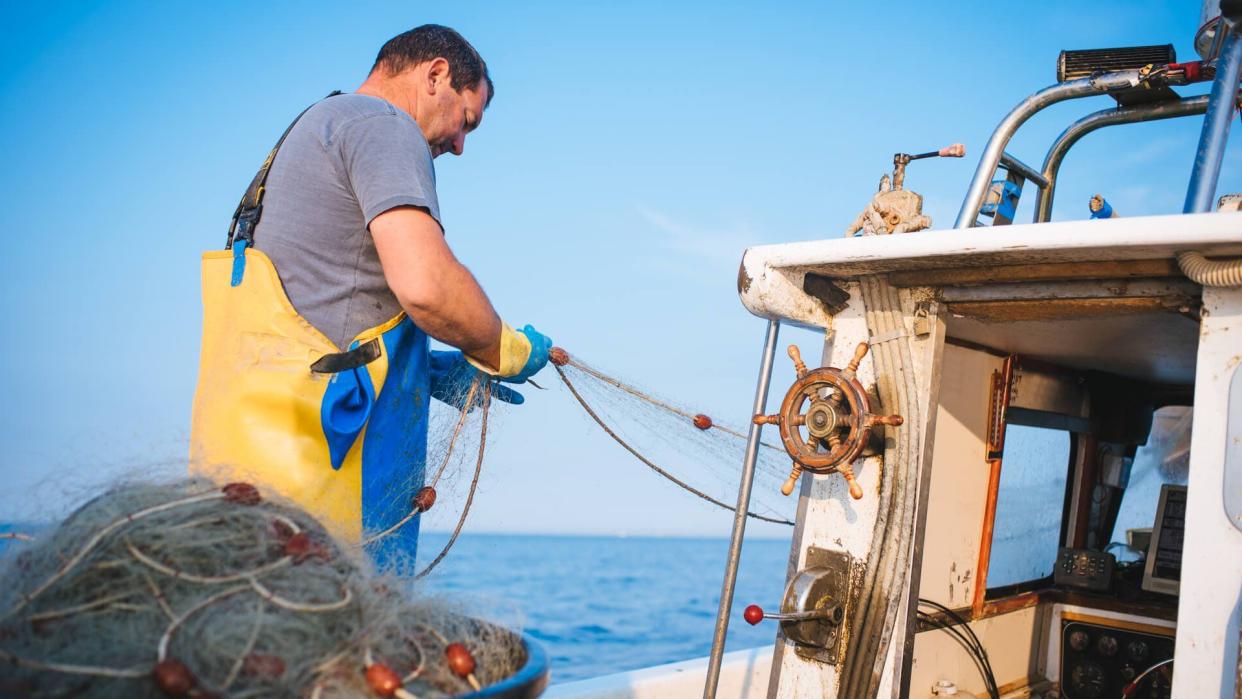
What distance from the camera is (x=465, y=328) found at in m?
2.69

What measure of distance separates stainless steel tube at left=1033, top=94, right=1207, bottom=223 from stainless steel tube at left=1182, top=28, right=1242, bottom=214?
656 millimetres

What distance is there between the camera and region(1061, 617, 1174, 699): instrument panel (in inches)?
180

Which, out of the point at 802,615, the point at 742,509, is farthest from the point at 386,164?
the point at 802,615

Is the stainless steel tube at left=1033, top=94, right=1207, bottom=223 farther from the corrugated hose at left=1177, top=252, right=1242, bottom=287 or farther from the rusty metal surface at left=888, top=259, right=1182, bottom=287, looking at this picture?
the corrugated hose at left=1177, top=252, right=1242, bottom=287

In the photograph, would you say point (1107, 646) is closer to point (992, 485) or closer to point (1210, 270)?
point (992, 485)

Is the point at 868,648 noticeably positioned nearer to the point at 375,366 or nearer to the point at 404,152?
the point at 375,366

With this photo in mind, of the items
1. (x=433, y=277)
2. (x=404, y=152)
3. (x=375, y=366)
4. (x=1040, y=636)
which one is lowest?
(x=1040, y=636)

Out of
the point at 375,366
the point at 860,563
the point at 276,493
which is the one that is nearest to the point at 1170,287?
the point at 860,563

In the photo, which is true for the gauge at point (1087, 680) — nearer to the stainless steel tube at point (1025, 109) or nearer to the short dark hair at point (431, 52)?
the stainless steel tube at point (1025, 109)

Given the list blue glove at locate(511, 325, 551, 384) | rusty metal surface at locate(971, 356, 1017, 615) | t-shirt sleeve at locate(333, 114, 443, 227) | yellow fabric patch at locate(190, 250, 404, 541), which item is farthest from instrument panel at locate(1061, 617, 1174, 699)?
t-shirt sleeve at locate(333, 114, 443, 227)

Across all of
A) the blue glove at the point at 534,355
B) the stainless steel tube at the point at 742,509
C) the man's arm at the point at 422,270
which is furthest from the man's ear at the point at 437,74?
the stainless steel tube at the point at 742,509

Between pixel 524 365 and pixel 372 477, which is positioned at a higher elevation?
pixel 524 365

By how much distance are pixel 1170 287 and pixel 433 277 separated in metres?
2.16

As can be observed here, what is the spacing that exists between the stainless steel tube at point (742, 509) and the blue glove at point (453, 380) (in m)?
0.91
